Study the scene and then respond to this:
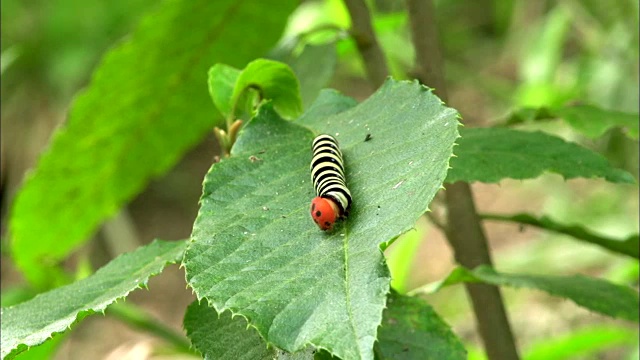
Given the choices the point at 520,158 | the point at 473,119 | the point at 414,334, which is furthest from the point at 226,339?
the point at 473,119

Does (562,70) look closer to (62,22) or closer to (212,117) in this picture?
(62,22)

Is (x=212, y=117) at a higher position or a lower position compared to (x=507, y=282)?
higher

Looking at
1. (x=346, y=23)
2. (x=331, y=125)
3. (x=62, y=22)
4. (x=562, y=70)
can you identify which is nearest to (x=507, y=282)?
(x=331, y=125)

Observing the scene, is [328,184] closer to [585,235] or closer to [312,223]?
[312,223]

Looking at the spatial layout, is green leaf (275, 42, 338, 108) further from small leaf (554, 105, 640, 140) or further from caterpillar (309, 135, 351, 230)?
caterpillar (309, 135, 351, 230)

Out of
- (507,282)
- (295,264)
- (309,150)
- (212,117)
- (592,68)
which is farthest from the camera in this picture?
(592,68)

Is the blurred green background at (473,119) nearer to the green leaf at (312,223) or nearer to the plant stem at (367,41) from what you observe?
the plant stem at (367,41)

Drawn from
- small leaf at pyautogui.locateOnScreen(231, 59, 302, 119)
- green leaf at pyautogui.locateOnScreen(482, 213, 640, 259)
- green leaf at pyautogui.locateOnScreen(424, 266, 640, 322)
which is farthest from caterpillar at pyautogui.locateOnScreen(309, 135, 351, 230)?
green leaf at pyautogui.locateOnScreen(482, 213, 640, 259)
